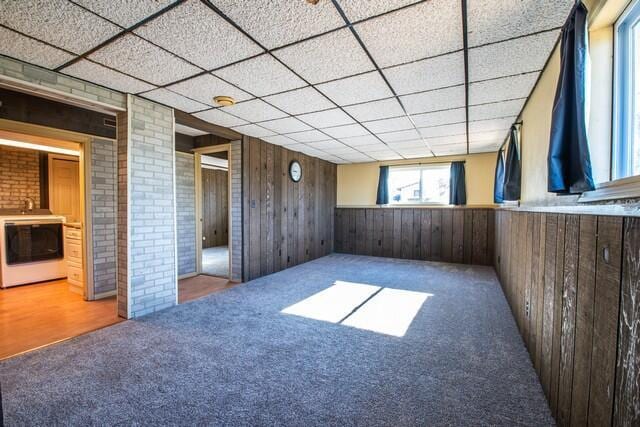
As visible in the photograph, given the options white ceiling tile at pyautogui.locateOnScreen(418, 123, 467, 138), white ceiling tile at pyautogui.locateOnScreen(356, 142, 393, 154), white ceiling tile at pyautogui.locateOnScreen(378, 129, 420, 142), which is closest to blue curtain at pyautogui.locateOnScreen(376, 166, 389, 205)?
white ceiling tile at pyautogui.locateOnScreen(356, 142, 393, 154)

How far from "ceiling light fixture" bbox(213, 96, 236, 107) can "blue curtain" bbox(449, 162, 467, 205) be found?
4.83 meters

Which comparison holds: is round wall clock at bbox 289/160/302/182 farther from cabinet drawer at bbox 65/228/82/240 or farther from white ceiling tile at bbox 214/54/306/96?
cabinet drawer at bbox 65/228/82/240

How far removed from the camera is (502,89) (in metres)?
2.76

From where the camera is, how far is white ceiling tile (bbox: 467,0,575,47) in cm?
159

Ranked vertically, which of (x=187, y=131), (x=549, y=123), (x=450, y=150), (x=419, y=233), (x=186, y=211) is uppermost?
(x=187, y=131)

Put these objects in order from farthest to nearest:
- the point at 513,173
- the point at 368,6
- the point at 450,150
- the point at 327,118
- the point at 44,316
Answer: the point at 450,150 < the point at 327,118 < the point at 513,173 < the point at 44,316 < the point at 368,6

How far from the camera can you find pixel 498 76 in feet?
8.18

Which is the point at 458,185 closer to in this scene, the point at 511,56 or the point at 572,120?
the point at 511,56

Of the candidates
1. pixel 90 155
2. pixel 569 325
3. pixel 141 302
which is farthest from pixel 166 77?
pixel 569 325

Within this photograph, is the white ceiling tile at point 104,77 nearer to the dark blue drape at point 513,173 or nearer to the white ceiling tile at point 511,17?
the white ceiling tile at point 511,17

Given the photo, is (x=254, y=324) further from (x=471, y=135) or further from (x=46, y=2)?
(x=471, y=135)

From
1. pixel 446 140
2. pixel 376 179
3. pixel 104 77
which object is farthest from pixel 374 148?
pixel 104 77

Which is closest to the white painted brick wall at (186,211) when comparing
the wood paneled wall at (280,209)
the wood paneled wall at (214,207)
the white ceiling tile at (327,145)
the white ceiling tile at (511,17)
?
the wood paneled wall at (280,209)

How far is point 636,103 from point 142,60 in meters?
3.21
